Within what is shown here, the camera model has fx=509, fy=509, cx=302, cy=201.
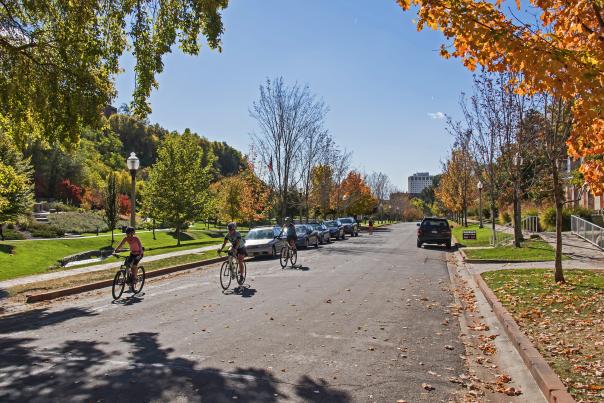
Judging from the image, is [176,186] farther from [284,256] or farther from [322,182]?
[322,182]

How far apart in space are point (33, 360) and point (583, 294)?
387 inches

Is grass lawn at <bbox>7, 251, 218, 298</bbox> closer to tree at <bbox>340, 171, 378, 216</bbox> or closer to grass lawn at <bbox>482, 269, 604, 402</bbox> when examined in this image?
grass lawn at <bbox>482, 269, 604, 402</bbox>

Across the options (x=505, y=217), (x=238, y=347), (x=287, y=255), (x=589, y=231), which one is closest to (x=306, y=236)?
(x=287, y=255)

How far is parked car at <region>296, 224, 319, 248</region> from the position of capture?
93.9 ft

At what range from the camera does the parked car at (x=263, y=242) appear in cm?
2203

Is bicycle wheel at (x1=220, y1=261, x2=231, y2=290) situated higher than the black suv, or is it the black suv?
the black suv

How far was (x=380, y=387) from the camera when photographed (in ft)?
17.6

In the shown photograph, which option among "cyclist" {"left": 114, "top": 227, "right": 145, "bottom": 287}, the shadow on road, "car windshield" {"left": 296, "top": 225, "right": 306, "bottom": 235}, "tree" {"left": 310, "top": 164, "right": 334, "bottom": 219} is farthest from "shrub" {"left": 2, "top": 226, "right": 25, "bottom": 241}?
the shadow on road

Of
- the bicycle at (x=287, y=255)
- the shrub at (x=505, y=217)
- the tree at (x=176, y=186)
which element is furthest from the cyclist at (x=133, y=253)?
the shrub at (x=505, y=217)

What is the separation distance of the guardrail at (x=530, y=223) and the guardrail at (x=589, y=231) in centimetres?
377

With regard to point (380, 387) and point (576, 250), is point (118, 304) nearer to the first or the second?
point (380, 387)

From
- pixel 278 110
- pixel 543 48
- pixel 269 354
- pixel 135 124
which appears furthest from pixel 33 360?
pixel 135 124

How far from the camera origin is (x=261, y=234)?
23406 mm

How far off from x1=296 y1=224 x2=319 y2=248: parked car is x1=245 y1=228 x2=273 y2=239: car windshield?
4.66 m
